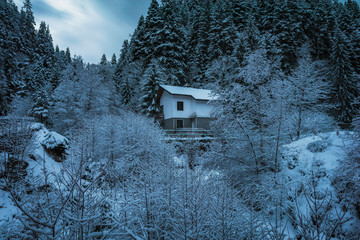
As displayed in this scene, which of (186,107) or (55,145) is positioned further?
(186,107)

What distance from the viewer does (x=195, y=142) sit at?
15.0m

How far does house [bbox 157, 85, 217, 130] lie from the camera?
23938 millimetres

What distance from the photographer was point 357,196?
18.0 ft

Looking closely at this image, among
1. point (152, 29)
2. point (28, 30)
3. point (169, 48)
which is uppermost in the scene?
point (28, 30)

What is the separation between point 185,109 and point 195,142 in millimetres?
10335

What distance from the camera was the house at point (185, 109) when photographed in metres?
23.9

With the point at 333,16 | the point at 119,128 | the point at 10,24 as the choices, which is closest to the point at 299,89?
the point at 119,128

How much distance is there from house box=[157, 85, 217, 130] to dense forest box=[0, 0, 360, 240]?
242cm

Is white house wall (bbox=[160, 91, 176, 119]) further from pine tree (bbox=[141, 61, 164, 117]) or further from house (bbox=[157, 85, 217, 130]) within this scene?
pine tree (bbox=[141, 61, 164, 117])

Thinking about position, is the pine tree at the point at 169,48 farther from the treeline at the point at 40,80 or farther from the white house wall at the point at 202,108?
the treeline at the point at 40,80

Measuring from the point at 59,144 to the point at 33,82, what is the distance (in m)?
43.5

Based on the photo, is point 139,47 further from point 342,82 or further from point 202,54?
point 342,82

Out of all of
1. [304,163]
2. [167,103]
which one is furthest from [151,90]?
[304,163]

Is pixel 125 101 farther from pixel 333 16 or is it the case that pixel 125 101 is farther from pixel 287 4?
pixel 333 16
